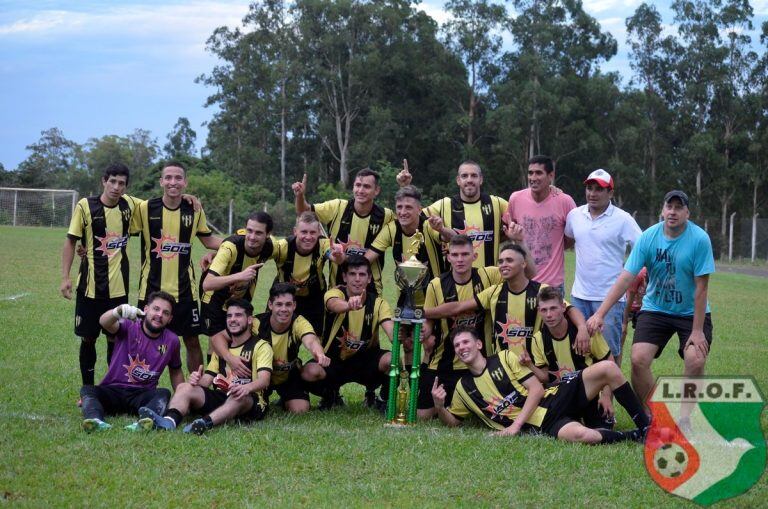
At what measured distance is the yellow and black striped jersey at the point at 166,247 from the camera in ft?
24.6

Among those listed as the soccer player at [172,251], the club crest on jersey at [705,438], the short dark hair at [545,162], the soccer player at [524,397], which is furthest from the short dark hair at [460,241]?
the soccer player at [172,251]

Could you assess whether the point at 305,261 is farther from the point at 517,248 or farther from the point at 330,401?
the point at 517,248

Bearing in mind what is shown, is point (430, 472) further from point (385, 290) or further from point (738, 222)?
point (738, 222)

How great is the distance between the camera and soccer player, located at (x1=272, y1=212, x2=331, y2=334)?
737cm

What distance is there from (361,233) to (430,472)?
2.76 metres

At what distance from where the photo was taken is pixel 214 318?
7.30 m

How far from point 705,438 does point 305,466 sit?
264 centimetres

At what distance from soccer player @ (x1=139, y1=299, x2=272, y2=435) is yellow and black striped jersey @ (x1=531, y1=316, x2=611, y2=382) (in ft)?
6.69

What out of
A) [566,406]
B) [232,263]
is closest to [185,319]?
[232,263]

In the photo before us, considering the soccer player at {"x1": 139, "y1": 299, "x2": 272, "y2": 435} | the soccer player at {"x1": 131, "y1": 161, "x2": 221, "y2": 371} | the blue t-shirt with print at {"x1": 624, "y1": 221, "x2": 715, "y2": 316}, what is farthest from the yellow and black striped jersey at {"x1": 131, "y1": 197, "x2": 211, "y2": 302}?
the blue t-shirt with print at {"x1": 624, "y1": 221, "x2": 715, "y2": 316}

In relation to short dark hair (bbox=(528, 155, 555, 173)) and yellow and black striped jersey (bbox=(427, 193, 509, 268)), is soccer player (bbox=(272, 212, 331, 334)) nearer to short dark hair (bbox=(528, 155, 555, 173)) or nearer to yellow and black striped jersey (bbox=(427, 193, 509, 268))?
yellow and black striped jersey (bbox=(427, 193, 509, 268))

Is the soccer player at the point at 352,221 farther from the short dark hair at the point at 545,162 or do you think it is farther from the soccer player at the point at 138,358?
the soccer player at the point at 138,358

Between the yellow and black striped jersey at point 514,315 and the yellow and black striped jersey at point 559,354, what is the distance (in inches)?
7.1

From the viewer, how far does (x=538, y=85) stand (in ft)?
144
